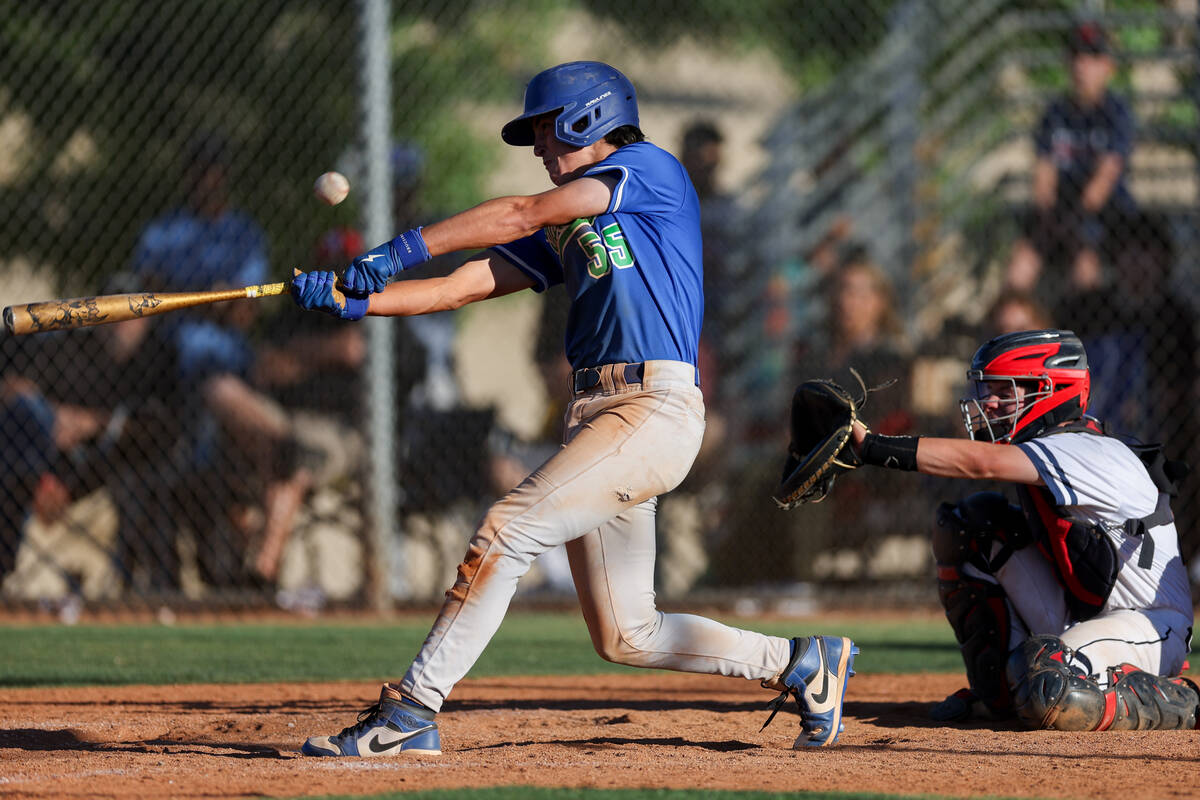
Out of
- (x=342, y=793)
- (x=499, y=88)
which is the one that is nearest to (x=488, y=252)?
(x=342, y=793)

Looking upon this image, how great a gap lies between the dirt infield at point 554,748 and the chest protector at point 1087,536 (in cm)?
47

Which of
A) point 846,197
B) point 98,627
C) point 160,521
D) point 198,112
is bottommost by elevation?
point 98,627

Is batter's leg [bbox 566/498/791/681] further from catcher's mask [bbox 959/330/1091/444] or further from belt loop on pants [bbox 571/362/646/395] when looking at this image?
catcher's mask [bbox 959/330/1091/444]

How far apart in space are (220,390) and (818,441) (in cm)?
504

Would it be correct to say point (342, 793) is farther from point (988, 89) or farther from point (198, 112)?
point (988, 89)

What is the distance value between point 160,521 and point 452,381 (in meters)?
2.15

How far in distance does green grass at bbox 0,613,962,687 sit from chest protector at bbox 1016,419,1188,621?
5.62 ft

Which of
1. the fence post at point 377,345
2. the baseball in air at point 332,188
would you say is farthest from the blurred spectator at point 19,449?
the baseball in air at point 332,188

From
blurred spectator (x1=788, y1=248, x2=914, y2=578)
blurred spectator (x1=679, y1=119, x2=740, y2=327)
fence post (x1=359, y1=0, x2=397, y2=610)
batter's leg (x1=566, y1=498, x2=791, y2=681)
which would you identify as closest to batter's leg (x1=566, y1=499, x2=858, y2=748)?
batter's leg (x1=566, y1=498, x2=791, y2=681)

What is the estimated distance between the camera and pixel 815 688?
13.5ft

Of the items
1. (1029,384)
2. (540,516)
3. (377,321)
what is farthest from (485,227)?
(377,321)

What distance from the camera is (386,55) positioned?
8.67 metres

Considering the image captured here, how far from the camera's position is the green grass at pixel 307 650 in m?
5.98

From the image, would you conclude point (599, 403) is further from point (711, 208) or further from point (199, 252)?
point (711, 208)
